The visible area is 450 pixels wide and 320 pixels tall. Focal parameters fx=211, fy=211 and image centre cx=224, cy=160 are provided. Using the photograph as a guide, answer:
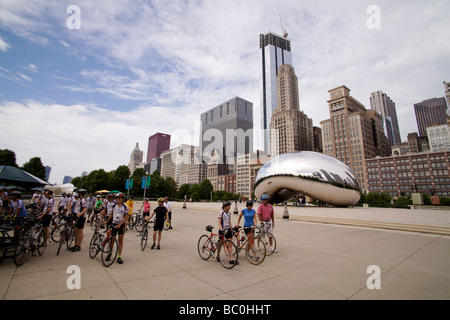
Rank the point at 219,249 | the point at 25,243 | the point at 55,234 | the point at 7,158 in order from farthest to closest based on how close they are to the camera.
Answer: the point at 7,158
the point at 55,234
the point at 219,249
the point at 25,243

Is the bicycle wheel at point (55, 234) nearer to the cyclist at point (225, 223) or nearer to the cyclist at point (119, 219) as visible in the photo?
the cyclist at point (119, 219)

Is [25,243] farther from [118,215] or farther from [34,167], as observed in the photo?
[34,167]

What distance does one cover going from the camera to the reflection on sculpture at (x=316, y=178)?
26078 millimetres

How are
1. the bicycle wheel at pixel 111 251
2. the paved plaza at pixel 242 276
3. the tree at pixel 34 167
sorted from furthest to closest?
1. the tree at pixel 34 167
2. the bicycle wheel at pixel 111 251
3. the paved plaza at pixel 242 276

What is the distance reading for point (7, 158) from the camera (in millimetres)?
51000

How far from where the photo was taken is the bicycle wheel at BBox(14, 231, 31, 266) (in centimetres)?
560

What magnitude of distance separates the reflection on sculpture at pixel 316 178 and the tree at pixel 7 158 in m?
61.3

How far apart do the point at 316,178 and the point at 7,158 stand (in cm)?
6862

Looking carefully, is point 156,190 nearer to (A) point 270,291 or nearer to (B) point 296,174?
(B) point 296,174
